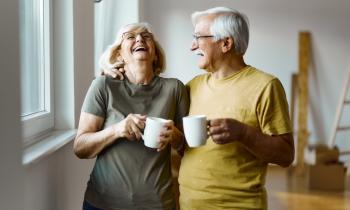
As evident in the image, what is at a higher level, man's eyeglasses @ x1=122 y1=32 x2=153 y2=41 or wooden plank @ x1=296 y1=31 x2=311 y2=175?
man's eyeglasses @ x1=122 y1=32 x2=153 y2=41

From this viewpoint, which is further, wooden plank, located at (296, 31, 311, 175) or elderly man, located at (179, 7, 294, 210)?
wooden plank, located at (296, 31, 311, 175)

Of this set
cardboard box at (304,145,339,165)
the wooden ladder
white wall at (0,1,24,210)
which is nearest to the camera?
white wall at (0,1,24,210)

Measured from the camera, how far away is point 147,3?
6.27 m

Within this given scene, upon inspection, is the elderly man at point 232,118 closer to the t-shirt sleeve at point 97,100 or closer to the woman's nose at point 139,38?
the woman's nose at point 139,38

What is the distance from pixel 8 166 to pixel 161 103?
521mm

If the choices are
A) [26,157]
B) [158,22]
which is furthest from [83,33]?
[158,22]

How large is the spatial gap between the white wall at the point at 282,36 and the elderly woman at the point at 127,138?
15.2 feet

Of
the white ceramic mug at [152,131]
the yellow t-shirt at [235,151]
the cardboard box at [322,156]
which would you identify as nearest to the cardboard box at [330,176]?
the cardboard box at [322,156]

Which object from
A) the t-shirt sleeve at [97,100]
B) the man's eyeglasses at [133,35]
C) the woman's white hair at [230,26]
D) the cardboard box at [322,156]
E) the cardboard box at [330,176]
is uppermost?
the woman's white hair at [230,26]

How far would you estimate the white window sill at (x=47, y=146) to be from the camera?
1.70m

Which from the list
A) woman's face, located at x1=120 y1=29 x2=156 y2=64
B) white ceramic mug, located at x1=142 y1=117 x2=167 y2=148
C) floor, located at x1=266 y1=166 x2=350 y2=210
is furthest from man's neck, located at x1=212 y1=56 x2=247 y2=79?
floor, located at x1=266 y1=166 x2=350 y2=210

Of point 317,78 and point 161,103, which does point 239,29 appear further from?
point 317,78

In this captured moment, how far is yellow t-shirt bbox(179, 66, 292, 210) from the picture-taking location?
5.43 ft

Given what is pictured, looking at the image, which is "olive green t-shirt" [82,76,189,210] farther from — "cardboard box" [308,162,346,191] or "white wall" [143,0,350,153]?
"white wall" [143,0,350,153]
